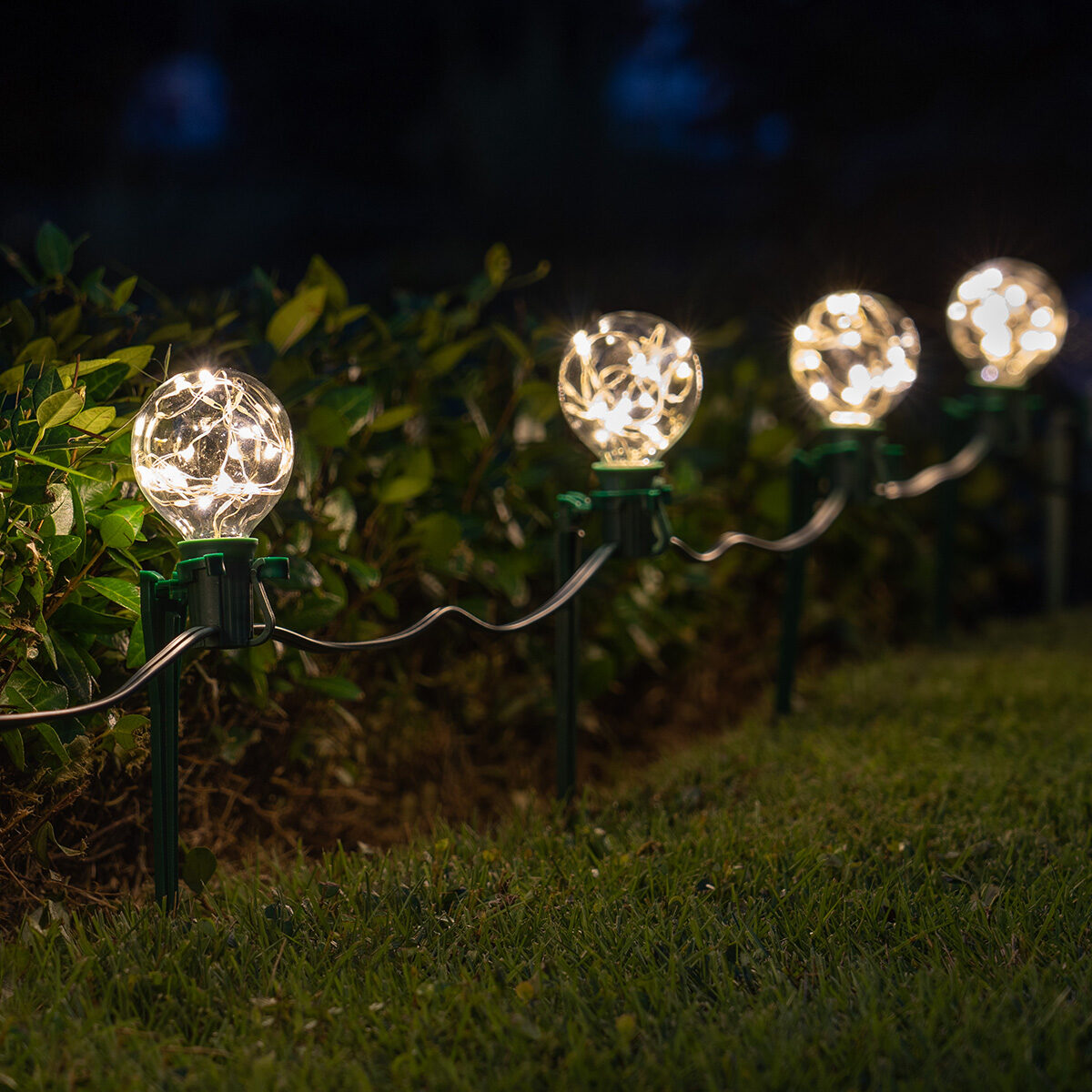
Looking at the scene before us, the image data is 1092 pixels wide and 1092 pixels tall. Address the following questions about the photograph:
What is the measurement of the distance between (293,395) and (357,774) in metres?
0.95

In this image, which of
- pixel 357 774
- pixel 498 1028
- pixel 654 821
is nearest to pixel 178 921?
pixel 498 1028

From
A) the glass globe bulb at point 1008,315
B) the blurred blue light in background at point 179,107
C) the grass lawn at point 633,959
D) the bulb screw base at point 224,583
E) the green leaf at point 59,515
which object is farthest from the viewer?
the blurred blue light in background at point 179,107

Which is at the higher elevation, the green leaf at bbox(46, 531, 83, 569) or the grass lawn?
the green leaf at bbox(46, 531, 83, 569)

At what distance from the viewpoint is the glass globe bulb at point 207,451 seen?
155cm

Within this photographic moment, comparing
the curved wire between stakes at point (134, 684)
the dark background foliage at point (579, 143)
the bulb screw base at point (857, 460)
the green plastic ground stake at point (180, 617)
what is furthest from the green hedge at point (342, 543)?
the dark background foliage at point (579, 143)

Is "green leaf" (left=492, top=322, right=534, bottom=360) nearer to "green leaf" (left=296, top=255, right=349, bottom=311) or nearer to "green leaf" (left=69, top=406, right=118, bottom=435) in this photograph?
"green leaf" (left=296, top=255, right=349, bottom=311)

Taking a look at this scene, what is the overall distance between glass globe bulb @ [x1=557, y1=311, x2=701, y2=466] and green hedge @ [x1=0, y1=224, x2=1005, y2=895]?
35 cm

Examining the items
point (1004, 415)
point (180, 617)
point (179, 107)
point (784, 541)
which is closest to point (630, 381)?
point (784, 541)

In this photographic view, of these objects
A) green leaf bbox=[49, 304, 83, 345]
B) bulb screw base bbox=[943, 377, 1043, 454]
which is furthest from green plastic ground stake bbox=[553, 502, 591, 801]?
bulb screw base bbox=[943, 377, 1043, 454]

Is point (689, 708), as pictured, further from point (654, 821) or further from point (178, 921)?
point (178, 921)

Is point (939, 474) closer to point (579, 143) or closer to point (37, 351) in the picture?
point (37, 351)

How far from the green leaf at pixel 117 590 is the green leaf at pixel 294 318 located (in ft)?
2.09

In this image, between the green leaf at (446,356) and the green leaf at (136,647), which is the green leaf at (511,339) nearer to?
the green leaf at (446,356)

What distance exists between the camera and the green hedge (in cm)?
168
